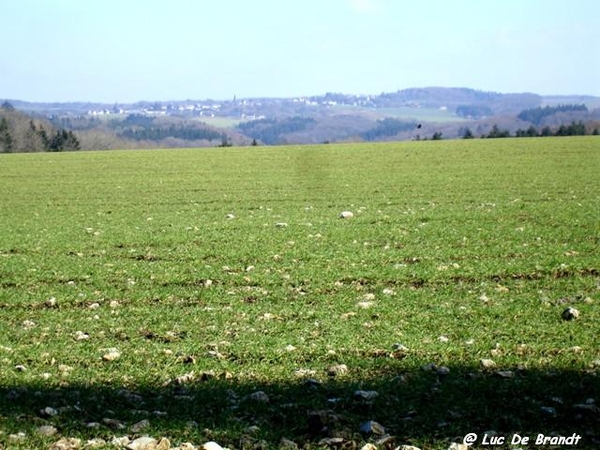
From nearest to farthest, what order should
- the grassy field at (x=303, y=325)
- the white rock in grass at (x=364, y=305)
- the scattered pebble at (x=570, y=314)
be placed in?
the grassy field at (x=303, y=325) < the scattered pebble at (x=570, y=314) < the white rock in grass at (x=364, y=305)

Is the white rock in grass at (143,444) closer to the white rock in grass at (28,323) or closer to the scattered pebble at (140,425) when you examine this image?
the scattered pebble at (140,425)

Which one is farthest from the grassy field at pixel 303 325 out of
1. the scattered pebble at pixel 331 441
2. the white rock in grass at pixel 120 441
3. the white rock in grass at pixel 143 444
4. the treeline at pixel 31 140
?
the treeline at pixel 31 140

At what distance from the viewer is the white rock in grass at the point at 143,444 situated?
674cm

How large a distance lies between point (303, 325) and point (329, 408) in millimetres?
3787

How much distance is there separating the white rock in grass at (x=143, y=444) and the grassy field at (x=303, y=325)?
24 centimetres

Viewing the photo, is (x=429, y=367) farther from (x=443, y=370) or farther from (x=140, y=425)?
(x=140, y=425)

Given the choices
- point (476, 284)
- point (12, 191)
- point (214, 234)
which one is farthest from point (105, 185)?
point (476, 284)

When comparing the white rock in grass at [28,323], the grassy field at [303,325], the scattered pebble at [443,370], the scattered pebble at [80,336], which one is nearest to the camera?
the grassy field at [303,325]

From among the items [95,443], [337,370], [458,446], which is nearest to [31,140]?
[337,370]

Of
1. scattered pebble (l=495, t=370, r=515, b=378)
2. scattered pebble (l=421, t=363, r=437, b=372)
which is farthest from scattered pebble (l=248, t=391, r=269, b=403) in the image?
scattered pebble (l=495, t=370, r=515, b=378)

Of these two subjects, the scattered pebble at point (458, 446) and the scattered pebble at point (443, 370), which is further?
the scattered pebble at point (443, 370)

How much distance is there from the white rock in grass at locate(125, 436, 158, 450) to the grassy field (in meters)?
0.24

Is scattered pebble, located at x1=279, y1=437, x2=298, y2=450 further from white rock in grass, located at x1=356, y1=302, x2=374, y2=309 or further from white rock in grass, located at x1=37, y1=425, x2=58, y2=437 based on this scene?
white rock in grass, located at x1=356, y1=302, x2=374, y2=309

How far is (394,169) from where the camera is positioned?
51844mm
